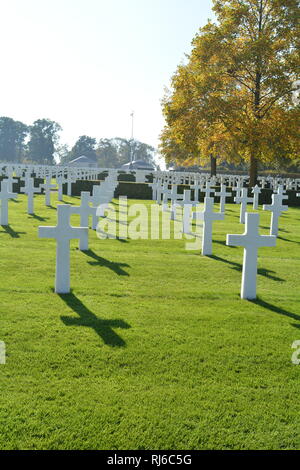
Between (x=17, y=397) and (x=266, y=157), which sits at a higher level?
(x=266, y=157)

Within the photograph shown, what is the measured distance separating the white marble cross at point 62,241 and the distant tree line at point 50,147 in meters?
126

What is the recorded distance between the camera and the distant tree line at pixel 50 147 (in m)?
132

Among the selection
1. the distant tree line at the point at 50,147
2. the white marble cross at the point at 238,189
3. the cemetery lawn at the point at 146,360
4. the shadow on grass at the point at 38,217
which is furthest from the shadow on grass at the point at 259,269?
the distant tree line at the point at 50,147

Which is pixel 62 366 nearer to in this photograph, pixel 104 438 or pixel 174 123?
pixel 104 438

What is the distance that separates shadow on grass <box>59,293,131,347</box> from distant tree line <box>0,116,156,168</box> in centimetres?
12707

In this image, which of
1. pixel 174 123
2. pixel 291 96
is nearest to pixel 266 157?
pixel 291 96

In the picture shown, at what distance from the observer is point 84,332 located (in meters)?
4.48

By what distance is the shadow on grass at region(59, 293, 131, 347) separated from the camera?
432 cm

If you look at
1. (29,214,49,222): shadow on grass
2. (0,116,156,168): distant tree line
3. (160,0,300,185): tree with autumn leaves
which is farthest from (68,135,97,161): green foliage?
(29,214,49,222): shadow on grass

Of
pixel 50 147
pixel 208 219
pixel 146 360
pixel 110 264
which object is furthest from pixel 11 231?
pixel 50 147

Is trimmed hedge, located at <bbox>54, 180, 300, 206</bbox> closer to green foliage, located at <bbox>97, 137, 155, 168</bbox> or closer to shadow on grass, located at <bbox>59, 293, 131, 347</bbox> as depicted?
shadow on grass, located at <bbox>59, 293, 131, 347</bbox>

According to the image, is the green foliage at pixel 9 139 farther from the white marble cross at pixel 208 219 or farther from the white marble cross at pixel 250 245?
the white marble cross at pixel 250 245
